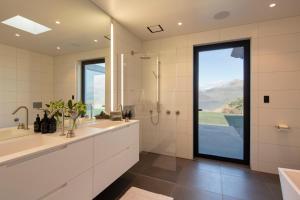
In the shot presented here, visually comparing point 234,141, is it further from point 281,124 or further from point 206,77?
point 206,77

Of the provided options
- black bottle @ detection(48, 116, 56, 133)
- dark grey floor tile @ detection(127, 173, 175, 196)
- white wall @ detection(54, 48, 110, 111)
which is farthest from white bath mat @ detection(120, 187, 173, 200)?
white wall @ detection(54, 48, 110, 111)

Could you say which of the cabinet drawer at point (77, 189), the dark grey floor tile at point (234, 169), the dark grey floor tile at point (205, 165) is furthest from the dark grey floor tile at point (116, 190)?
the dark grey floor tile at point (234, 169)

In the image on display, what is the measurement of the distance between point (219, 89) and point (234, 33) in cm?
106

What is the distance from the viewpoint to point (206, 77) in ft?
10.4

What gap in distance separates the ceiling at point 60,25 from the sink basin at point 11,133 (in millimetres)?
794

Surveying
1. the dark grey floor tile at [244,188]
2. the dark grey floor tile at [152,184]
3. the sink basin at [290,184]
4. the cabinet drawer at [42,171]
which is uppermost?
the cabinet drawer at [42,171]

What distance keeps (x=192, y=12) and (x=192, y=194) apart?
103 inches

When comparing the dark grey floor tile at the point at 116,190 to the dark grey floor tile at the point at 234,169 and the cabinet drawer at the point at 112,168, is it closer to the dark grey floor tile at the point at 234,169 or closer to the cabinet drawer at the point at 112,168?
the cabinet drawer at the point at 112,168

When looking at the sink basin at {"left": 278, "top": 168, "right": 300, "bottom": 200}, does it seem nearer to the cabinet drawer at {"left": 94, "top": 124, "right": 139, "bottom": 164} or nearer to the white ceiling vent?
the cabinet drawer at {"left": 94, "top": 124, "right": 139, "bottom": 164}

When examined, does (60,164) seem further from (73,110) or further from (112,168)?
(112,168)

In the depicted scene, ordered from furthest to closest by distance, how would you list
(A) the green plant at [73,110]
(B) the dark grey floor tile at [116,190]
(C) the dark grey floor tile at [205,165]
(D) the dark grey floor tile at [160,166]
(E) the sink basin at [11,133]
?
(C) the dark grey floor tile at [205,165] < (D) the dark grey floor tile at [160,166] < (B) the dark grey floor tile at [116,190] < (A) the green plant at [73,110] < (E) the sink basin at [11,133]

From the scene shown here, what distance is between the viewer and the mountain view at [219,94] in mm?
2953

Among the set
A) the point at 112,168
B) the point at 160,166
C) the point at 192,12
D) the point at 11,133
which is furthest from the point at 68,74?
the point at 160,166

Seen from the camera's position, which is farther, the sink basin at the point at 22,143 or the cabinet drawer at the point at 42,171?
the sink basin at the point at 22,143
